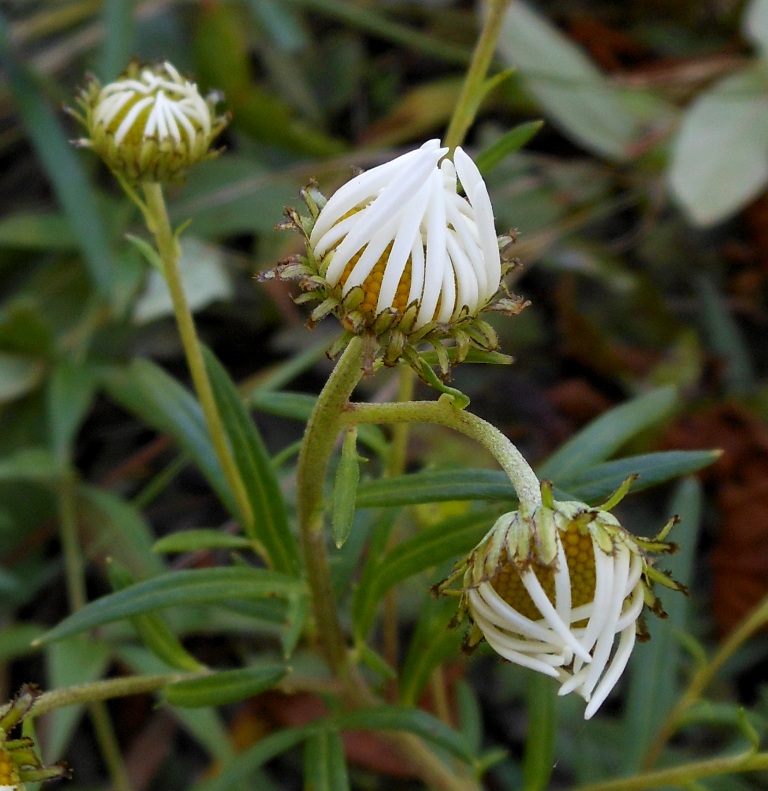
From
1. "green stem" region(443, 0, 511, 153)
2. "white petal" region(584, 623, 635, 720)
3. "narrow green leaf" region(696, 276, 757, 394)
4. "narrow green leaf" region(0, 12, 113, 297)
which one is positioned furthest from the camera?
"narrow green leaf" region(696, 276, 757, 394)

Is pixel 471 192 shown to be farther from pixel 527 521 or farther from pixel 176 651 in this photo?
pixel 176 651

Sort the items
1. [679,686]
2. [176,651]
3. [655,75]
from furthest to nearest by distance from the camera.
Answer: [655,75]
[679,686]
[176,651]

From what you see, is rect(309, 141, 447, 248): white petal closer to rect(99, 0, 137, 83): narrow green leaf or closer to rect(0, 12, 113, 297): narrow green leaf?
rect(0, 12, 113, 297): narrow green leaf

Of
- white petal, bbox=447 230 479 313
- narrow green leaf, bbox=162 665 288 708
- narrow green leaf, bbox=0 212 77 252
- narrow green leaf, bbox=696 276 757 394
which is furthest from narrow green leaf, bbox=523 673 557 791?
narrow green leaf, bbox=0 212 77 252

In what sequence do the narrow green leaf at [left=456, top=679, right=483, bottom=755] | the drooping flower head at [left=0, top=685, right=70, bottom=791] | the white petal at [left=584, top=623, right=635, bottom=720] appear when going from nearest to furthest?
the white petal at [left=584, top=623, right=635, bottom=720], the drooping flower head at [left=0, top=685, right=70, bottom=791], the narrow green leaf at [left=456, top=679, right=483, bottom=755]

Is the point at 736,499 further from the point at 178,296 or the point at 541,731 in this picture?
the point at 178,296

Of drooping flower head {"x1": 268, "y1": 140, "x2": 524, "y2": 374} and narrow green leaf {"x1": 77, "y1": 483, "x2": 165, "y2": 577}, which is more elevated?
drooping flower head {"x1": 268, "y1": 140, "x2": 524, "y2": 374}

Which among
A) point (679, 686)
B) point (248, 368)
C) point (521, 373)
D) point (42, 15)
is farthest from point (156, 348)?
point (679, 686)

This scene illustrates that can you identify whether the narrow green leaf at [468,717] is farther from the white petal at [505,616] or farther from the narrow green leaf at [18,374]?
the narrow green leaf at [18,374]
